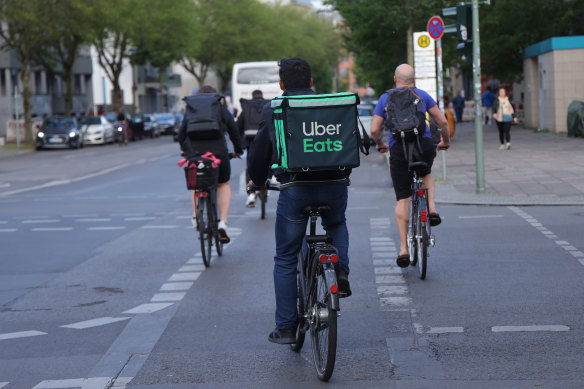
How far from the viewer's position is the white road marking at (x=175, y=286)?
9578mm

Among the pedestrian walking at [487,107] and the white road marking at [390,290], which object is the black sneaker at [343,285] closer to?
the white road marking at [390,290]

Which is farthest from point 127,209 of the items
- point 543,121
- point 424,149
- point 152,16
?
point 152,16

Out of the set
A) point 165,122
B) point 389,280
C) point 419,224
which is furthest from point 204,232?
point 165,122

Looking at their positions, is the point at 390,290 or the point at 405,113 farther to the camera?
the point at 405,113

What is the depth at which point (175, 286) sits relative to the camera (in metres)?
9.75

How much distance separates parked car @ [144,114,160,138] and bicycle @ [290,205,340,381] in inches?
2373

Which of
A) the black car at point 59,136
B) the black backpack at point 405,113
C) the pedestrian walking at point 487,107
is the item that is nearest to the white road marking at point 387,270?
the black backpack at point 405,113

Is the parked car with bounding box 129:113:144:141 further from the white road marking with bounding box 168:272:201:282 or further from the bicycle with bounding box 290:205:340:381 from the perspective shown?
the bicycle with bounding box 290:205:340:381

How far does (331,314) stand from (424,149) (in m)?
4.09

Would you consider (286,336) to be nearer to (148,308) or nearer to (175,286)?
(148,308)

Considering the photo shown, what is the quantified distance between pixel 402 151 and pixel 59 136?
43.4 meters

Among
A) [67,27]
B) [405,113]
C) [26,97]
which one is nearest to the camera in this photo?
[405,113]

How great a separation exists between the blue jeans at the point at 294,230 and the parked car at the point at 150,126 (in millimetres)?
60190

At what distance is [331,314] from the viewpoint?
19.0 ft
